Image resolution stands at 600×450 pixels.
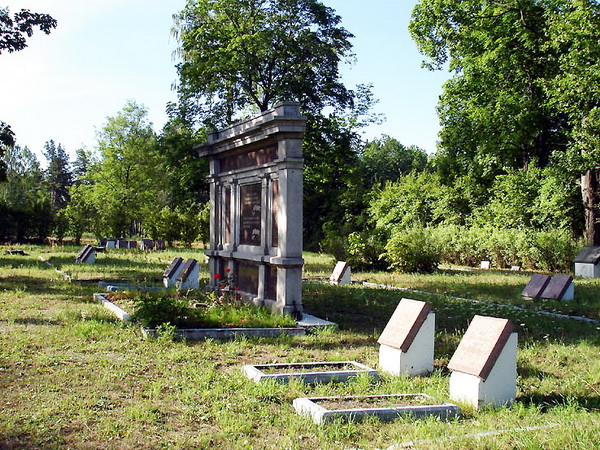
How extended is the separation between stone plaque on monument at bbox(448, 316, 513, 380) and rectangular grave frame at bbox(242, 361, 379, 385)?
1122 millimetres

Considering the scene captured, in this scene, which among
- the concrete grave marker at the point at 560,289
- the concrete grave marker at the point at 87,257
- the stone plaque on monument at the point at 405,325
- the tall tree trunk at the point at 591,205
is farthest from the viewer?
the tall tree trunk at the point at 591,205

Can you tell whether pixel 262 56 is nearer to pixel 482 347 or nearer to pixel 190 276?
pixel 190 276

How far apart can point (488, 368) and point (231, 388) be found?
2.56 metres

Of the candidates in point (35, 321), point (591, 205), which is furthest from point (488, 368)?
point (591, 205)

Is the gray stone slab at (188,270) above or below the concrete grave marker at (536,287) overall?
above

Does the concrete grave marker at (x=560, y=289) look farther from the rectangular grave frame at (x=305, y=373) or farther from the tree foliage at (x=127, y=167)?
the tree foliage at (x=127, y=167)

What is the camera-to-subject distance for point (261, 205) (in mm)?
11938

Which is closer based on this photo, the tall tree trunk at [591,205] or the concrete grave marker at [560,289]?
the concrete grave marker at [560,289]

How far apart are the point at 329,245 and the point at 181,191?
9.41 metres

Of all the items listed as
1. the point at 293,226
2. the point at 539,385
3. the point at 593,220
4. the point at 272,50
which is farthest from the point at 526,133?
the point at 539,385

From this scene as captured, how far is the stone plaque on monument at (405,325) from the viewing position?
274 inches

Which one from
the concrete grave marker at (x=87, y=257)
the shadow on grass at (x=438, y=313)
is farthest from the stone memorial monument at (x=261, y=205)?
the concrete grave marker at (x=87, y=257)

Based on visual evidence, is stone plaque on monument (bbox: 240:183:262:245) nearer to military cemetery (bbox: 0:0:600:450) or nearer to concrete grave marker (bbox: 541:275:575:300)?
military cemetery (bbox: 0:0:600:450)

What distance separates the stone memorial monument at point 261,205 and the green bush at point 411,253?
26.5ft
